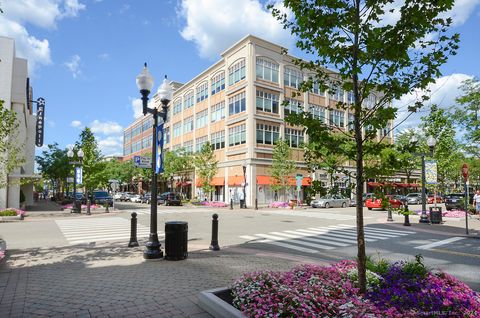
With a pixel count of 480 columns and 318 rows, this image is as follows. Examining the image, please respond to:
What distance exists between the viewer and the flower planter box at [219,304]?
4473mm

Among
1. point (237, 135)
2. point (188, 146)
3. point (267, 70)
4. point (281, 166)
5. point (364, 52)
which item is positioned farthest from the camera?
point (188, 146)

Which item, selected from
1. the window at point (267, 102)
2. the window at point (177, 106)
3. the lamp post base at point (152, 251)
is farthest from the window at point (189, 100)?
the lamp post base at point (152, 251)

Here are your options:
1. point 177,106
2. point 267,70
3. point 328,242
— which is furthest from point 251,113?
point 328,242

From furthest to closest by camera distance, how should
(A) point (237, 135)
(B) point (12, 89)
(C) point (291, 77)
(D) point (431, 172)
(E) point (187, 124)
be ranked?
(E) point (187, 124), (C) point (291, 77), (A) point (237, 135), (B) point (12, 89), (D) point (431, 172)

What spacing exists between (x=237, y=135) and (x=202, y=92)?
549 inches

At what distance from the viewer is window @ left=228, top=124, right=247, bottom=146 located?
44594 mm

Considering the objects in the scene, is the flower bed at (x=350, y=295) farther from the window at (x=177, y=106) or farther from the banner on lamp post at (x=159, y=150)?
the window at (x=177, y=106)

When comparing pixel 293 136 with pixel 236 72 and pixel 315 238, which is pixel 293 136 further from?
pixel 315 238

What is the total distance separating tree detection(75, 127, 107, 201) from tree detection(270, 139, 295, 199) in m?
20.0

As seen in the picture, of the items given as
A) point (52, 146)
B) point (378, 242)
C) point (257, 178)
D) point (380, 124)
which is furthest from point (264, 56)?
point (380, 124)

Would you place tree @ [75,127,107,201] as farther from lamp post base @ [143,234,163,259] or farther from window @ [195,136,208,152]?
lamp post base @ [143,234,163,259]

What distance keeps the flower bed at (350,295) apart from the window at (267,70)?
40.6 meters

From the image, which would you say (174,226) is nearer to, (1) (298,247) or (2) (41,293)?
(2) (41,293)

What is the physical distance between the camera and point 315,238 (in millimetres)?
13836
